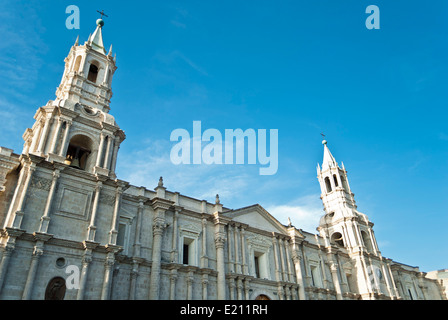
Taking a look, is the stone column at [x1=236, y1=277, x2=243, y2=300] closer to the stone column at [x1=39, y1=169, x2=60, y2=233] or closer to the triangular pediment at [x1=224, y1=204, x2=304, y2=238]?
the triangular pediment at [x1=224, y1=204, x2=304, y2=238]

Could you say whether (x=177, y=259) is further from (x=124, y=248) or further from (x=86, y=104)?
(x=86, y=104)

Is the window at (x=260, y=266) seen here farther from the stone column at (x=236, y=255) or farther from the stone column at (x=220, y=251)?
A: the stone column at (x=220, y=251)

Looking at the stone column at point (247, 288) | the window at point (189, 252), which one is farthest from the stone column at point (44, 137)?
the stone column at point (247, 288)

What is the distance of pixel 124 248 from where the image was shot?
69.2 ft

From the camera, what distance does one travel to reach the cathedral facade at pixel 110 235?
56.4ft

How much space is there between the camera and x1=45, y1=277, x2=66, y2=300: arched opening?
1652 cm

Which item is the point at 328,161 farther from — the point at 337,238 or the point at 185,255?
the point at 185,255

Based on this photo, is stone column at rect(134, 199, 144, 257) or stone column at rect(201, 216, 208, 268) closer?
stone column at rect(134, 199, 144, 257)

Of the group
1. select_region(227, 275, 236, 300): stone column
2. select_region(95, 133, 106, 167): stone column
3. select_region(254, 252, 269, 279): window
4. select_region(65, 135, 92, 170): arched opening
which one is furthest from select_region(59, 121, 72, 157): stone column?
select_region(254, 252, 269, 279): window

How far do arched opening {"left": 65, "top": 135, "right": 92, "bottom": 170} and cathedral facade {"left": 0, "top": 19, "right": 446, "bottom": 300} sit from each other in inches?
3.9

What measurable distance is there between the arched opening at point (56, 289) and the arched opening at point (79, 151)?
7.94m

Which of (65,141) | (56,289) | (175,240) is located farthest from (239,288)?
(65,141)
